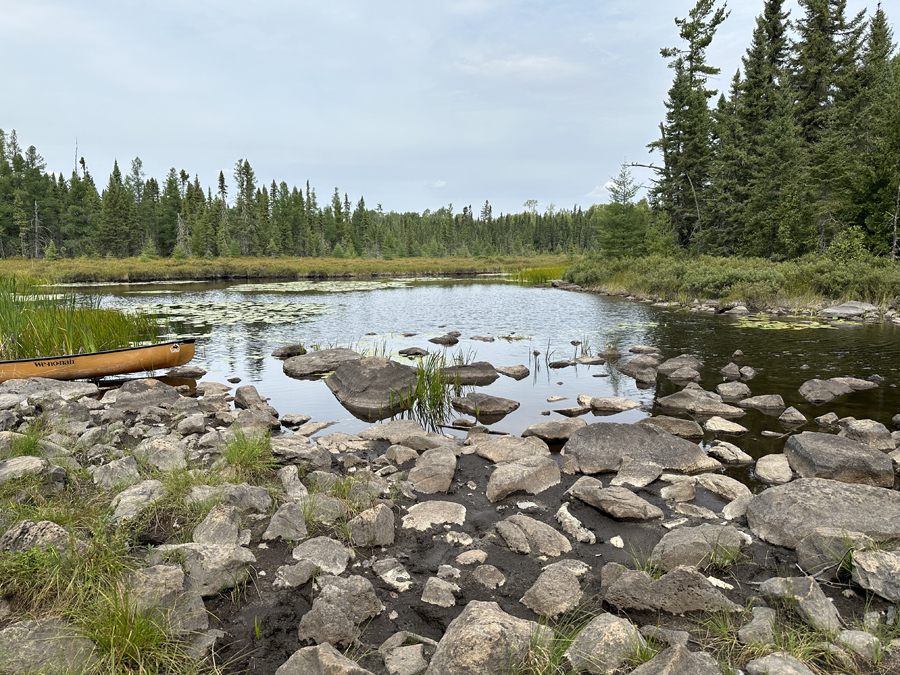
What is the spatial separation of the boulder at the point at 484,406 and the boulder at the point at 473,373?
4.88ft

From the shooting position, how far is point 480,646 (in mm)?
2670

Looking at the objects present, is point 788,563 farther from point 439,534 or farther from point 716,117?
point 716,117

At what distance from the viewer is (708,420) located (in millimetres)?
8211

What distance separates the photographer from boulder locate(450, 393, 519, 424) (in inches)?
354

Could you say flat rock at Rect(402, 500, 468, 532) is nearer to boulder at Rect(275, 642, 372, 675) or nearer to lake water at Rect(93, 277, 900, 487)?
boulder at Rect(275, 642, 372, 675)

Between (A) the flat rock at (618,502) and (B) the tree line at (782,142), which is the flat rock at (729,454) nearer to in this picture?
(A) the flat rock at (618,502)

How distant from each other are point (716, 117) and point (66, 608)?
167ft

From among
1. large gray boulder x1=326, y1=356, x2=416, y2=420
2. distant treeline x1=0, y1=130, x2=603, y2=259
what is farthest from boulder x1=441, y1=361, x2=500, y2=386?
distant treeline x1=0, y1=130, x2=603, y2=259

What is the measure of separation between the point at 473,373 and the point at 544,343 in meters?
5.08

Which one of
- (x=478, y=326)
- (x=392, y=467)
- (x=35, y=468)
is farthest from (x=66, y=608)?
(x=478, y=326)

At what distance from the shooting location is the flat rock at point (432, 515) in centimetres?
471

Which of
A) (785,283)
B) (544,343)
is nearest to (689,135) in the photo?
(785,283)

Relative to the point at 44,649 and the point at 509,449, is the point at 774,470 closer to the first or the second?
the point at 509,449

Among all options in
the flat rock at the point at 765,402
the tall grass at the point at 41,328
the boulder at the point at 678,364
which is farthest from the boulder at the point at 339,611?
the tall grass at the point at 41,328
